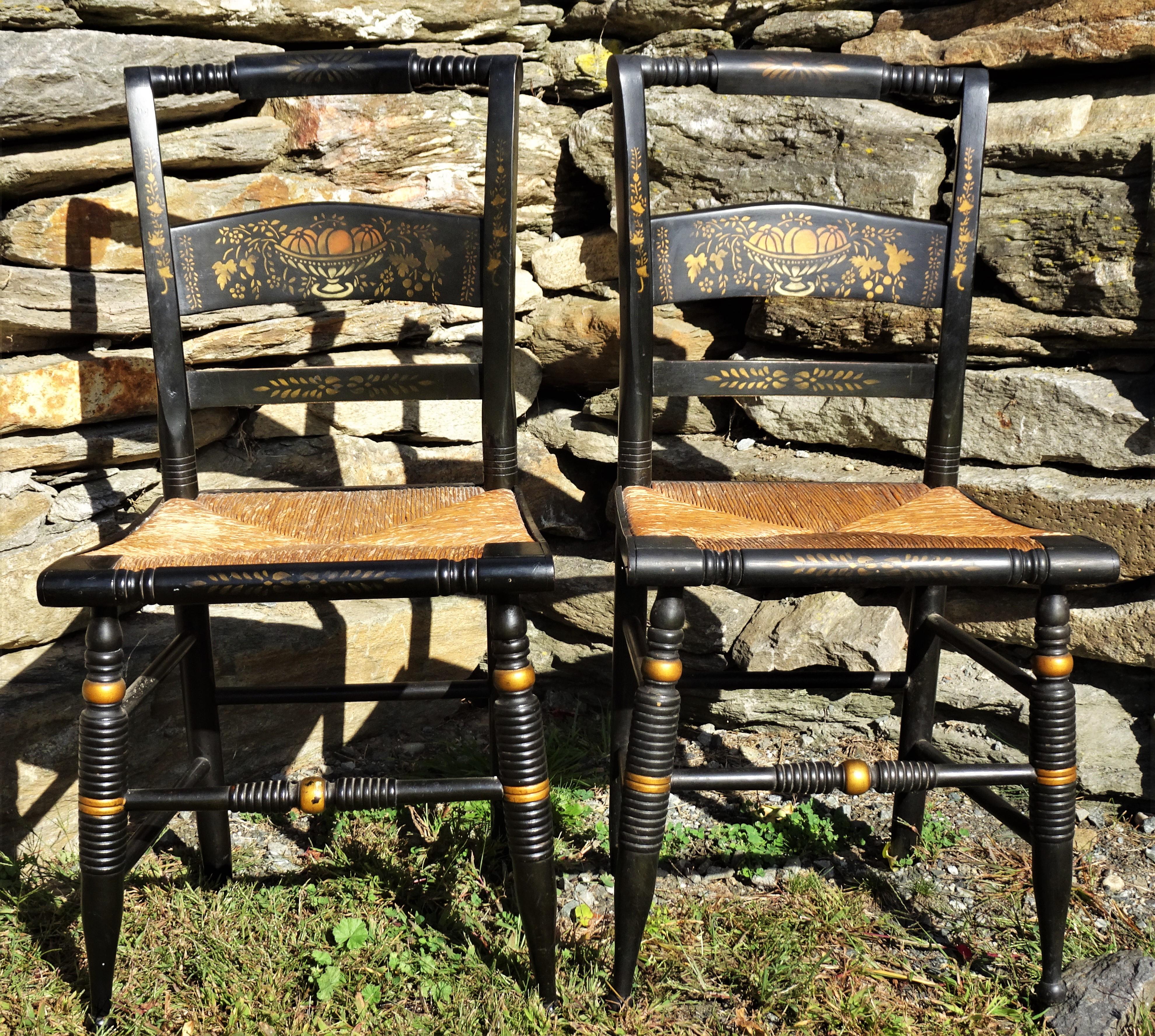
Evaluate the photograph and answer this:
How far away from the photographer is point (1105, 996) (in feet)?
5.22

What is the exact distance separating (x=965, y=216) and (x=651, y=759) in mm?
1082

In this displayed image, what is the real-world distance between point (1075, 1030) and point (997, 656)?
0.58m

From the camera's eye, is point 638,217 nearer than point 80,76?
Yes

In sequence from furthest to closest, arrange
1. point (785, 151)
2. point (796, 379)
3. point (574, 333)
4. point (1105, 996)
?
1. point (574, 333)
2. point (785, 151)
3. point (796, 379)
4. point (1105, 996)

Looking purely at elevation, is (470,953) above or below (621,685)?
below

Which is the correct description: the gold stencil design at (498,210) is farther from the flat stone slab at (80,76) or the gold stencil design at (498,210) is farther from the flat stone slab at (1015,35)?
the flat stone slab at (1015,35)

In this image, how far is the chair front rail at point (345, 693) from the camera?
184 cm

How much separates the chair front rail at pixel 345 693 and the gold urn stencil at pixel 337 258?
2.28 ft

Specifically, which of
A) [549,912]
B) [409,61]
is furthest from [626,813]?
[409,61]

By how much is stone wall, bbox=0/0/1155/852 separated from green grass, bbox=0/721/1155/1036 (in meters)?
0.35

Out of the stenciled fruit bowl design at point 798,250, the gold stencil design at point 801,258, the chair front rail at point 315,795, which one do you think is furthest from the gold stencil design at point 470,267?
the chair front rail at point 315,795

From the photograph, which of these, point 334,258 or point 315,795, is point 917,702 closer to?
point 315,795

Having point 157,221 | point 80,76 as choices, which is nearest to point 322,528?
point 157,221

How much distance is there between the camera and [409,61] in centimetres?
170
